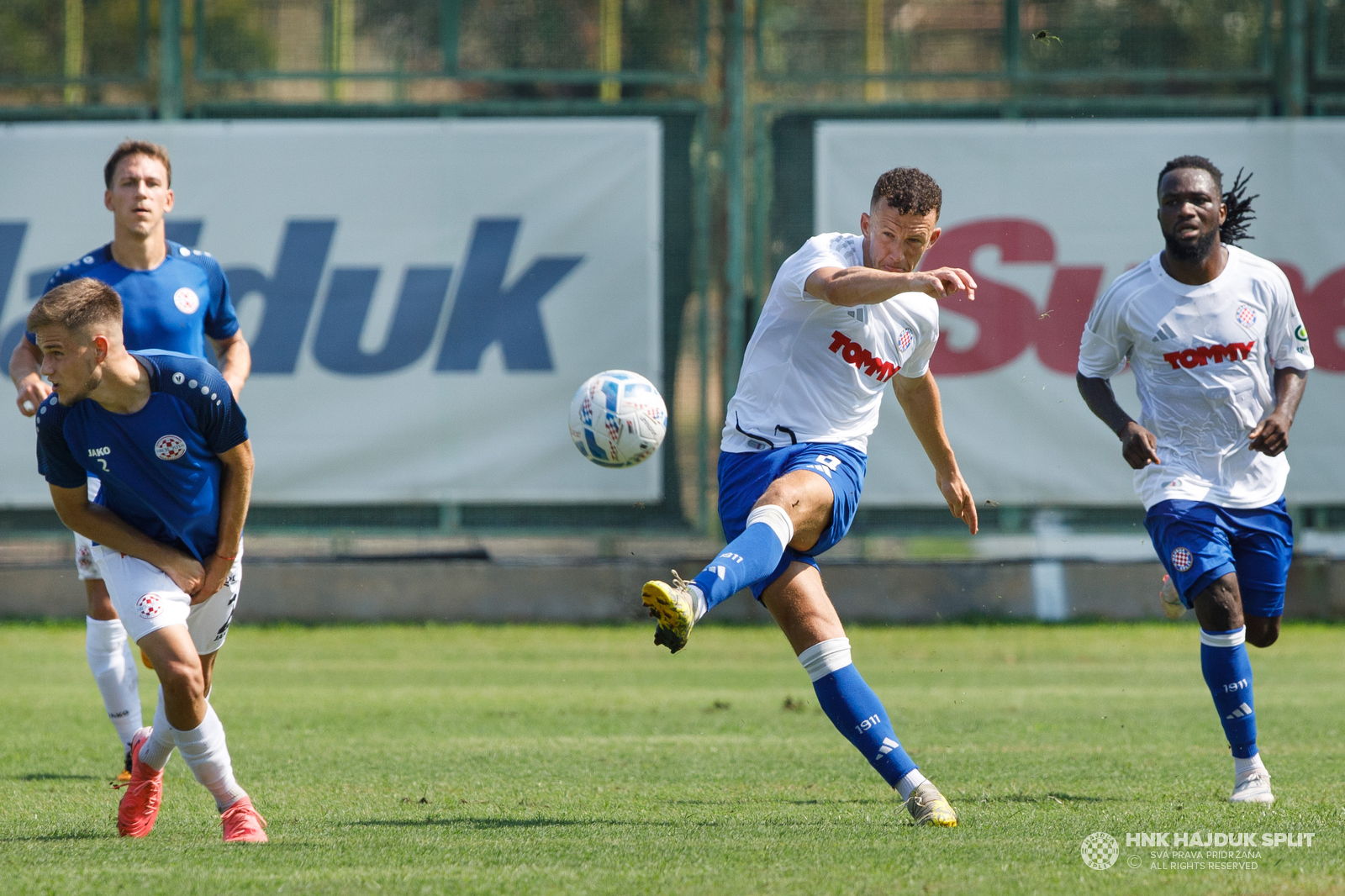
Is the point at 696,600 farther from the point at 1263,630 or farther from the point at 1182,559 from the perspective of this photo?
the point at 1263,630

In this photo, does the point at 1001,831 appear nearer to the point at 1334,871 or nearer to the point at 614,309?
the point at 1334,871

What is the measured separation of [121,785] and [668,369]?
24.8 ft

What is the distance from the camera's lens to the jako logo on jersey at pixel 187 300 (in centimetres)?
625

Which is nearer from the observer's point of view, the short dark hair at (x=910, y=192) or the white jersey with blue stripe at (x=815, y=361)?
the short dark hair at (x=910, y=192)

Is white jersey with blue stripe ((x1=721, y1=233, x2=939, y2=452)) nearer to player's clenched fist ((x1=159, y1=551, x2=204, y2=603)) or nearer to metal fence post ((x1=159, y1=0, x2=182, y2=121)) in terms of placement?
player's clenched fist ((x1=159, y1=551, x2=204, y2=603))

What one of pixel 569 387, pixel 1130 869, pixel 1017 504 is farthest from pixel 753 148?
pixel 1130 869

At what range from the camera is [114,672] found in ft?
21.5

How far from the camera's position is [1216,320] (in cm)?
593

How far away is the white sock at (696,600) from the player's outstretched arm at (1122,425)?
6.63 ft

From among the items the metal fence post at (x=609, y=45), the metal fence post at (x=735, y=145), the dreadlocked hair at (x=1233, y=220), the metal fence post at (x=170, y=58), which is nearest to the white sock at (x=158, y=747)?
the dreadlocked hair at (x=1233, y=220)

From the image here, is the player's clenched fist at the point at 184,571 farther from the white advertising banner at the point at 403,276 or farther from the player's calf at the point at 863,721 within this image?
the white advertising banner at the point at 403,276

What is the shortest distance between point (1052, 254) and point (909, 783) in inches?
352

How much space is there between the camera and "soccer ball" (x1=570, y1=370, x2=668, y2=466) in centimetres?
594

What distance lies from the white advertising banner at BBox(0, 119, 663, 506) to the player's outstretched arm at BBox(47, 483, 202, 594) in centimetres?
796
